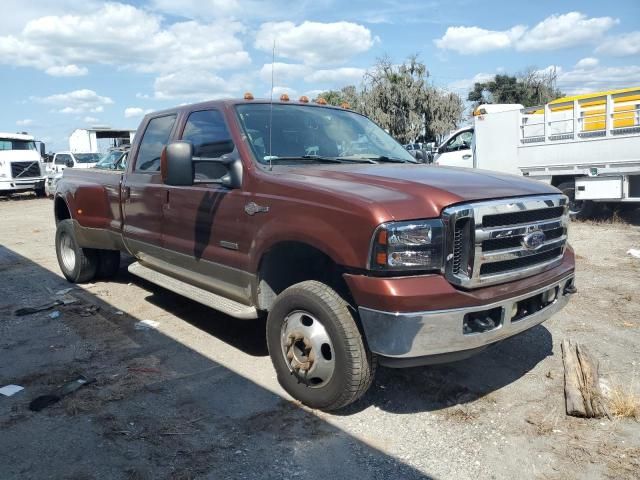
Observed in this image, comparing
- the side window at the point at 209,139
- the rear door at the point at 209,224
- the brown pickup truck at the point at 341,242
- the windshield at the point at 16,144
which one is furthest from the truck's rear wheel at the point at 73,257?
the windshield at the point at 16,144

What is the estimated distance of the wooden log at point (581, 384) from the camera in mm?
3326

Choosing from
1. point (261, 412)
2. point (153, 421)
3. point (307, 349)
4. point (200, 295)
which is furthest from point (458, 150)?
point (153, 421)

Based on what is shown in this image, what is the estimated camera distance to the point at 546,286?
3426 millimetres

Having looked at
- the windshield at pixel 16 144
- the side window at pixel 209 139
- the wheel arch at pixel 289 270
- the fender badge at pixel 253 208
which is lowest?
the wheel arch at pixel 289 270

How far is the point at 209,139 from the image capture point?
4.38 meters

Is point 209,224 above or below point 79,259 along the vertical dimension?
above

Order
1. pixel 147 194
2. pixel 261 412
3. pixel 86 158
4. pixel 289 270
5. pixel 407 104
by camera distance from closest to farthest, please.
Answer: pixel 261 412, pixel 289 270, pixel 147 194, pixel 86 158, pixel 407 104

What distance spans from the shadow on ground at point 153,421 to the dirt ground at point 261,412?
10mm

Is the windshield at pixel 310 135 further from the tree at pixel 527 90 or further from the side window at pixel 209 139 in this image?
the tree at pixel 527 90

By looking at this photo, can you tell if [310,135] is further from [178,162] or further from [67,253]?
[67,253]

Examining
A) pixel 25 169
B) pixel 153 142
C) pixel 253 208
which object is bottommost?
pixel 253 208

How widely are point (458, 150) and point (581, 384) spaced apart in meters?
11.5

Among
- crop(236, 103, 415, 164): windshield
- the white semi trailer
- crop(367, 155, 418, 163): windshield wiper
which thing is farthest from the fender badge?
the white semi trailer

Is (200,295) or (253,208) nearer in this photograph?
(253,208)
